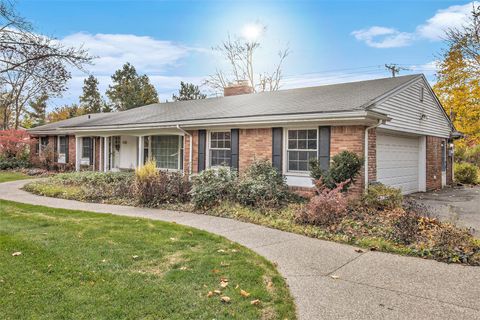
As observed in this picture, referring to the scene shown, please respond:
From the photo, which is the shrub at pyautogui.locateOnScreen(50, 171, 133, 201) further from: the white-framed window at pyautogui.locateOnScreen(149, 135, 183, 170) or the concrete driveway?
the concrete driveway

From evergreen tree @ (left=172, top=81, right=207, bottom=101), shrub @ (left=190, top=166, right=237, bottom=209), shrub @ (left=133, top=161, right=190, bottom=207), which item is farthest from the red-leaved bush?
evergreen tree @ (left=172, top=81, right=207, bottom=101)

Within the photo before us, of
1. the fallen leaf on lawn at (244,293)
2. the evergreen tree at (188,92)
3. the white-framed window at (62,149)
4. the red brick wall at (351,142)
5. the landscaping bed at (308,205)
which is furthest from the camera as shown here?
the evergreen tree at (188,92)

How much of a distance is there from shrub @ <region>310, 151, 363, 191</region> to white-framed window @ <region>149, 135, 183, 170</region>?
7401mm

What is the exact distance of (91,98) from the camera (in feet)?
143

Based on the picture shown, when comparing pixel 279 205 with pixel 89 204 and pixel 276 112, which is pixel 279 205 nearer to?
pixel 276 112

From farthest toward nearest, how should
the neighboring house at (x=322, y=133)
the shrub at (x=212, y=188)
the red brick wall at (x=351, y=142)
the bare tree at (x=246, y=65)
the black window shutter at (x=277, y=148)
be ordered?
1. the bare tree at (x=246, y=65)
2. the black window shutter at (x=277, y=148)
3. the neighboring house at (x=322, y=133)
4. the red brick wall at (x=351, y=142)
5. the shrub at (x=212, y=188)

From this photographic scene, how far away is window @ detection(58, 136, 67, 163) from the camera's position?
2112 cm

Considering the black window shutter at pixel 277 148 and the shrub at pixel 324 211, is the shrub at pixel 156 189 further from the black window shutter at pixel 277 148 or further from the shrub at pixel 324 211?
the shrub at pixel 324 211

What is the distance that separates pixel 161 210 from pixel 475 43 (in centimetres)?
1876

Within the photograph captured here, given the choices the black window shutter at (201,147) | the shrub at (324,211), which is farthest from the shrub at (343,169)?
the black window shutter at (201,147)

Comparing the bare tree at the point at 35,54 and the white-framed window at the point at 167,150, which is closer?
the bare tree at the point at 35,54

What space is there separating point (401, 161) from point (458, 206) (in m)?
2.95

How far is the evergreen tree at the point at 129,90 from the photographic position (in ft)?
127

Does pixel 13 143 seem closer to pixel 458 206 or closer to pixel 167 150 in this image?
pixel 167 150
